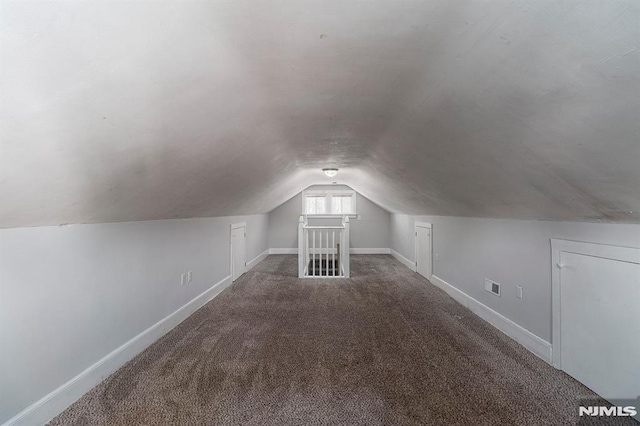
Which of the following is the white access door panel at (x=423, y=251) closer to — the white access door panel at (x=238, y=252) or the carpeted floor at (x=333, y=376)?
the carpeted floor at (x=333, y=376)

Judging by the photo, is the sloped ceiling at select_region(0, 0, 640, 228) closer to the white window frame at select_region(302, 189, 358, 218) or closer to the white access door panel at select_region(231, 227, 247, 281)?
the white access door panel at select_region(231, 227, 247, 281)

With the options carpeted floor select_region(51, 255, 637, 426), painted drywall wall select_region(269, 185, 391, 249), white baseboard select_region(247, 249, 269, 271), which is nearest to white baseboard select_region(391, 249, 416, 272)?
painted drywall wall select_region(269, 185, 391, 249)

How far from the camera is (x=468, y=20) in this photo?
1.08 meters

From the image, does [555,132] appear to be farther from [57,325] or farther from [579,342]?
[57,325]

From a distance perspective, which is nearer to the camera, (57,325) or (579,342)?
(57,325)

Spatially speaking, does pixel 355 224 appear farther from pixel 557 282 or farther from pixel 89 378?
pixel 89 378

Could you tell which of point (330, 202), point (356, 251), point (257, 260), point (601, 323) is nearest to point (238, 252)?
point (257, 260)

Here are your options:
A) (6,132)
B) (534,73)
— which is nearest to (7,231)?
(6,132)

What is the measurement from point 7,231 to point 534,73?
2.47 metres

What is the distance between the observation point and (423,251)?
5.32m

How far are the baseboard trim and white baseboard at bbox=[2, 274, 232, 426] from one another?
321 cm

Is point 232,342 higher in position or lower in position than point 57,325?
lower

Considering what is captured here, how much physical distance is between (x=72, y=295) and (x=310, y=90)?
6.32ft

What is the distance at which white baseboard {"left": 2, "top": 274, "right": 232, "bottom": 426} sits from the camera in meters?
1.60
